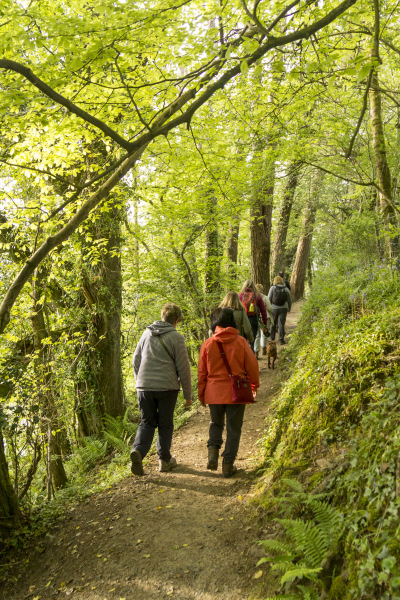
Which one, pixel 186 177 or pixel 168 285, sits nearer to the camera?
pixel 186 177

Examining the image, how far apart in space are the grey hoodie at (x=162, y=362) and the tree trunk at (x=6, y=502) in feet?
5.85

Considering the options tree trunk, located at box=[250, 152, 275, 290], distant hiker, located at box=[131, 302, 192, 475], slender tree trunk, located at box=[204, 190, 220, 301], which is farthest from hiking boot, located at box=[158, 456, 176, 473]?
tree trunk, located at box=[250, 152, 275, 290]

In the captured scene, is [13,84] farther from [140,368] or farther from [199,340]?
[199,340]

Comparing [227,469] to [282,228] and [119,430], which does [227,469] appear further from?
[282,228]

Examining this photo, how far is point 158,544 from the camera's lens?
3.95m

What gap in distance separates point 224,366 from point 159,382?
898 millimetres

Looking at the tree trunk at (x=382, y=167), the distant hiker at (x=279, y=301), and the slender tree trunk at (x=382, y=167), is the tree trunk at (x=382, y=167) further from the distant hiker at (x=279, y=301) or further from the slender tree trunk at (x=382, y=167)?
the distant hiker at (x=279, y=301)

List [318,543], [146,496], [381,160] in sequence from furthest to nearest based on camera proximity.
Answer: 1. [381,160]
2. [146,496]
3. [318,543]

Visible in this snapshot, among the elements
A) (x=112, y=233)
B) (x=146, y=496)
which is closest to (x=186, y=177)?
(x=112, y=233)

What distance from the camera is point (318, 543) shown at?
8.74 ft

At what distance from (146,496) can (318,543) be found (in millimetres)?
2894

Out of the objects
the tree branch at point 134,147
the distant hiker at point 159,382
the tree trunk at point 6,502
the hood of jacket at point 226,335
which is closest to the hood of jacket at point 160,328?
the distant hiker at point 159,382

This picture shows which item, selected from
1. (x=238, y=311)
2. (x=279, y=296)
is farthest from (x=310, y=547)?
(x=279, y=296)

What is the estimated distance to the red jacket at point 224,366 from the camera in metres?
5.18
